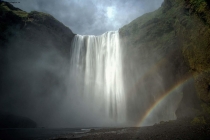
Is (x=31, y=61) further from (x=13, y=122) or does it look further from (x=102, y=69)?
(x=102, y=69)

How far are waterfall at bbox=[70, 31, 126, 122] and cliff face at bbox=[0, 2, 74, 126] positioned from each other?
434 centimetres

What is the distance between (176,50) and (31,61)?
35.6 metres

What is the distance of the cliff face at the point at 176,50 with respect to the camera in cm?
1811

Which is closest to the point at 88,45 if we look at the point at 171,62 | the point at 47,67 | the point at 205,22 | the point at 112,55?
the point at 112,55

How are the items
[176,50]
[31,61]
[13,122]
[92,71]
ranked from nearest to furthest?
[176,50] < [13,122] < [31,61] < [92,71]

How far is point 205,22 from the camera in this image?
18094mm

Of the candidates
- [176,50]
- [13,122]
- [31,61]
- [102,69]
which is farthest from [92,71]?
[176,50]

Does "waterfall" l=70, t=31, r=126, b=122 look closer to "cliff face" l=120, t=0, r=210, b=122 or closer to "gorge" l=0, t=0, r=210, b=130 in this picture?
"gorge" l=0, t=0, r=210, b=130

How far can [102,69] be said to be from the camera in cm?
4419

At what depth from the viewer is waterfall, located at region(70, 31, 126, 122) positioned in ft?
132

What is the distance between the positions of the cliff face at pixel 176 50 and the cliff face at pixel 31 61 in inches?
795

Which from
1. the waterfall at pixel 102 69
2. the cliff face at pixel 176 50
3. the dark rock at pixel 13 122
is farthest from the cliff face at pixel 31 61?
the cliff face at pixel 176 50

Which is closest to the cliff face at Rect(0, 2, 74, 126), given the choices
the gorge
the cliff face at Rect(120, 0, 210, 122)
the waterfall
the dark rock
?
the gorge

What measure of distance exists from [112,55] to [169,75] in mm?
18859
